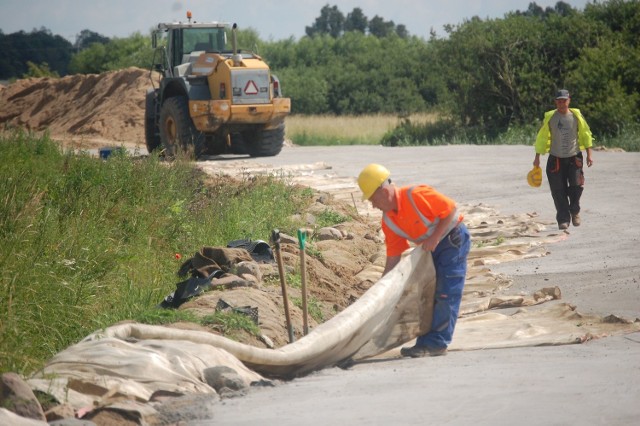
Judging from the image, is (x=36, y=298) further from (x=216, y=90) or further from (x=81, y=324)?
(x=216, y=90)

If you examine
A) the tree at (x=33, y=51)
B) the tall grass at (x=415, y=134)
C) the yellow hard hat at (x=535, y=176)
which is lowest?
the tall grass at (x=415, y=134)

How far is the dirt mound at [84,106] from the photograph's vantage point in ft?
133

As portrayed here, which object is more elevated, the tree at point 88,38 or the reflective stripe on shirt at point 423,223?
the tree at point 88,38

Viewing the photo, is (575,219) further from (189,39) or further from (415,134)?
(415,134)

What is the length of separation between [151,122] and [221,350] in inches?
829

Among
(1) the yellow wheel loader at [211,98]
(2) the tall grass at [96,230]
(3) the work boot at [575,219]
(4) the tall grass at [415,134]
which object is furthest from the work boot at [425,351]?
(4) the tall grass at [415,134]

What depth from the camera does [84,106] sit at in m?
46.1

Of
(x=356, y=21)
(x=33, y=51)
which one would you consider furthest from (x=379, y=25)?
(x=33, y=51)

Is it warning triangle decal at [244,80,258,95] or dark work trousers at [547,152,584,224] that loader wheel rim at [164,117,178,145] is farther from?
dark work trousers at [547,152,584,224]

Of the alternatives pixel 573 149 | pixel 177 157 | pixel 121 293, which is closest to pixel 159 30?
pixel 177 157

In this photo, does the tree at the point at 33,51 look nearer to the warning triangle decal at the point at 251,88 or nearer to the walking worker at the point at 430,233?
the warning triangle decal at the point at 251,88

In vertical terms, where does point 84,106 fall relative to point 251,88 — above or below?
below

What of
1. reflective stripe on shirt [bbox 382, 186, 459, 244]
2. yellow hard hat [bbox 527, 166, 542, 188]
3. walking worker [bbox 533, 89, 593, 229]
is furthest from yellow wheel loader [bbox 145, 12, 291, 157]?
reflective stripe on shirt [bbox 382, 186, 459, 244]

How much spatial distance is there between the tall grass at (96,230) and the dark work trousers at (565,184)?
3691 millimetres
